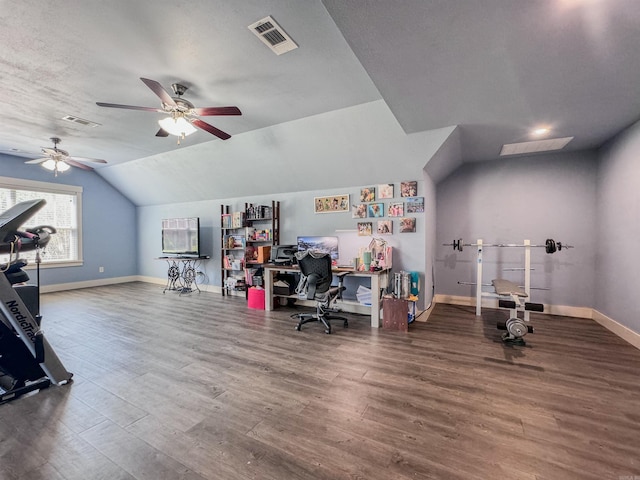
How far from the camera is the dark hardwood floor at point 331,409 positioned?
151cm

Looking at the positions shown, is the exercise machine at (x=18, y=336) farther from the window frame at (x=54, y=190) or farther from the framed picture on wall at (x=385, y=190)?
the window frame at (x=54, y=190)

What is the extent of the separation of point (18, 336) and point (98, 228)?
6.06 m

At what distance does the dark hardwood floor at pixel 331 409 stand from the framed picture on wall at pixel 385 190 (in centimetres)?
214

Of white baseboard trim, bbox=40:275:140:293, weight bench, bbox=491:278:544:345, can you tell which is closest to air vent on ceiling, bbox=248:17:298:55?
weight bench, bbox=491:278:544:345

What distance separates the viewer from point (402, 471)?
1.46m

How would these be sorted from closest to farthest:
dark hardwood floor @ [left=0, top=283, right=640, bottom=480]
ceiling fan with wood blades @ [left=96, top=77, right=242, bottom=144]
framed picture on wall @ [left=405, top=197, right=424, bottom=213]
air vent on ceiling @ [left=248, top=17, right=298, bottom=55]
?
1. dark hardwood floor @ [left=0, top=283, right=640, bottom=480]
2. air vent on ceiling @ [left=248, top=17, right=298, bottom=55]
3. ceiling fan with wood blades @ [left=96, top=77, right=242, bottom=144]
4. framed picture on wall @ [left=405, top=197, right=424, bottom=213]

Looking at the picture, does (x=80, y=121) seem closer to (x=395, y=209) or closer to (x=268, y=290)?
(x=268, y=290)

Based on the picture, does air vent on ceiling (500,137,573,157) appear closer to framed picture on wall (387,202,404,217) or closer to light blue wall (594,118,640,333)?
light blue wall (594,118,640,333)

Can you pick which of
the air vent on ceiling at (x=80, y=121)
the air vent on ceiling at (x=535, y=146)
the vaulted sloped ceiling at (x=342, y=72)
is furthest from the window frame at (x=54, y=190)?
the air vent on ceiling at (x=535, y=146)

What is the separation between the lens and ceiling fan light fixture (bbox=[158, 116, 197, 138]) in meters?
3.11

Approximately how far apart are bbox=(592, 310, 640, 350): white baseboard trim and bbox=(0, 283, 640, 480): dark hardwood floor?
0.13 meters

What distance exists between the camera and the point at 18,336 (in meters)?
2.32

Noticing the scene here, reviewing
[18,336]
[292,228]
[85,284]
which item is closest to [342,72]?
[292,228]

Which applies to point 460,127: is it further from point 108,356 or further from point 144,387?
point 108,356
